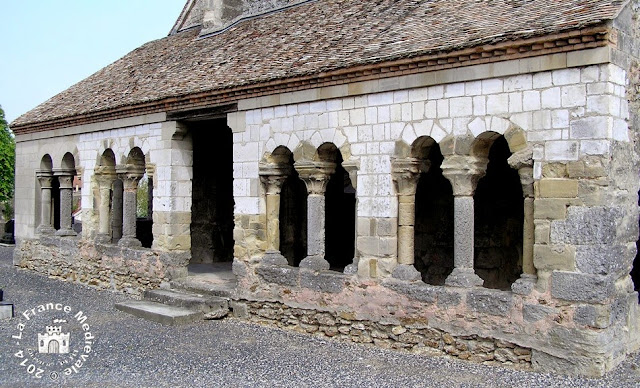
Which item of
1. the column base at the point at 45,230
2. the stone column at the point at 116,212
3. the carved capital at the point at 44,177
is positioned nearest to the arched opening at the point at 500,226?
the stone column at the point at 116,212

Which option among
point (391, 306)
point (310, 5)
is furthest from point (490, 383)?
point (310, 5)

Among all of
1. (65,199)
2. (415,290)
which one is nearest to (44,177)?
(65,199)

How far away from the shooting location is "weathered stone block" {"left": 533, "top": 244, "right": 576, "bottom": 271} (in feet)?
22.9

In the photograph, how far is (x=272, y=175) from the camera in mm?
10141

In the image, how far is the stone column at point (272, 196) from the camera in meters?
10.2

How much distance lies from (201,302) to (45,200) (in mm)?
7225

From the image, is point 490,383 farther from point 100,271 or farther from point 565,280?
point 100,271

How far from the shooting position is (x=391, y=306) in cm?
844

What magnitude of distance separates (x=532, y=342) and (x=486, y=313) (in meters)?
0.59

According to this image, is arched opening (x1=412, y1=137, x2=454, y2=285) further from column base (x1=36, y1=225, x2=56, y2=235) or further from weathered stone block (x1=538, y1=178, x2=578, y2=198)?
column base (x1=36, y1=225, x2=56, y2=235)

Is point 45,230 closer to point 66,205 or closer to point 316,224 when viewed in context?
point 66,205

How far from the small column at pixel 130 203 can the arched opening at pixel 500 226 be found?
252 inches

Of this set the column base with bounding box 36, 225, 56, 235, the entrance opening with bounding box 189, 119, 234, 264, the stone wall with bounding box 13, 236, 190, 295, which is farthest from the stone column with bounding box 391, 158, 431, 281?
the column base with bounding box 36, 225, 56, 235

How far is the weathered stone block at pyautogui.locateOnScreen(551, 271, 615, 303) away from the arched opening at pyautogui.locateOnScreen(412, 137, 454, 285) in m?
4.21
